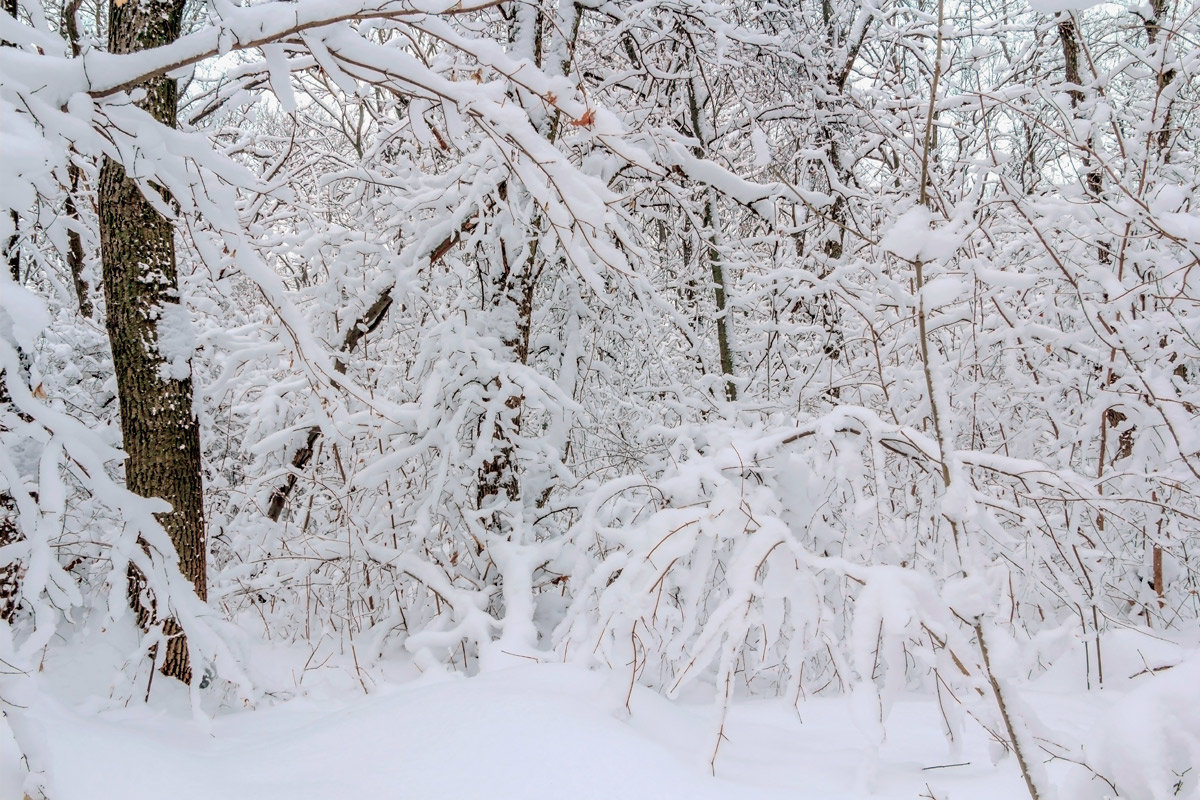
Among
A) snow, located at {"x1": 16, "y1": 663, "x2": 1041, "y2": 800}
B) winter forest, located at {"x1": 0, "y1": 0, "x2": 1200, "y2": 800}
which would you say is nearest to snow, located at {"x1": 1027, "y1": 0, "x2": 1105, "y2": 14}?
winter forest, located at {"x1": 0, "y1": 0, "x2": 1200, "y2": 800}

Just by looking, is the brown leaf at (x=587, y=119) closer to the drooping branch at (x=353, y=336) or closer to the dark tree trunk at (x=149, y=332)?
the dark tree trunk at (x=149, y=332)

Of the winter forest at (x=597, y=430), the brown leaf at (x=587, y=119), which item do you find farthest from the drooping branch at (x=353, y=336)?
the brown leaf at (x=587, y=119)

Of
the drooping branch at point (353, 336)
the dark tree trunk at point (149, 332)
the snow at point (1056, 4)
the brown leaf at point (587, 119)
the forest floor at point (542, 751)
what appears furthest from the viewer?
the drooping branch at point (353, 336)

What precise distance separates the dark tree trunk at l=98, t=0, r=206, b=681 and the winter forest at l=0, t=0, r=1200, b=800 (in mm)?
18

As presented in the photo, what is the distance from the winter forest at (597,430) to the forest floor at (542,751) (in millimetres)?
18

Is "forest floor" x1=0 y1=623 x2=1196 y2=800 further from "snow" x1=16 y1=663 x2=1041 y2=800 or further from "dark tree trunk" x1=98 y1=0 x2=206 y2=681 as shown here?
"dark tree trunk" x1=98 y1=0 x2=206 y2=681

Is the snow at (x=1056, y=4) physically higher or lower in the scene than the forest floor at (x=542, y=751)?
higher

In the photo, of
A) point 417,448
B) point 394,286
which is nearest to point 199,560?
point 417,448

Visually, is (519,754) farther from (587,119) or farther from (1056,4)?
(1056,4)

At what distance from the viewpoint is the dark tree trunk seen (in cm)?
343

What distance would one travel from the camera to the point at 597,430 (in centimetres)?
587

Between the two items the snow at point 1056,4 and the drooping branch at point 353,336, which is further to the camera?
the drooping branch at point 353,336

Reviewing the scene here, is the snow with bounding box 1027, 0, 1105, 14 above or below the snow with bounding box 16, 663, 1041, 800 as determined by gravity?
above

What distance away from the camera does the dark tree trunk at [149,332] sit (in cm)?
343
